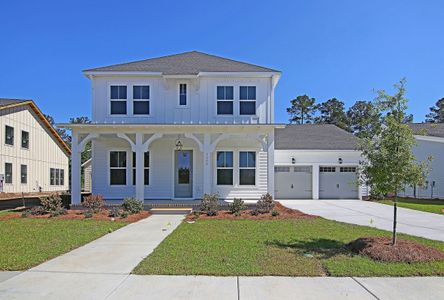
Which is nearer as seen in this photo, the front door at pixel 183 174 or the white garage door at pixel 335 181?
the front door at pixel 183 174

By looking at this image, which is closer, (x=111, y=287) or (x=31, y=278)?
(x=111, y=287)

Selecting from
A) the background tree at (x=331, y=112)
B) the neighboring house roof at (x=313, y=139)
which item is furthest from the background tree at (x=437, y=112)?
the neighboring house roof at (x=313, y=139)

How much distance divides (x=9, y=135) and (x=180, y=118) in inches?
624

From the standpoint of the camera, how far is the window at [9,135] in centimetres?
2625

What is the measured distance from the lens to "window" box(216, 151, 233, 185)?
18.6 m

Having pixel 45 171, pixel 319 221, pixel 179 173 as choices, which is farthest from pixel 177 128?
pixel 45 171

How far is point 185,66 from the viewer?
61.9ft

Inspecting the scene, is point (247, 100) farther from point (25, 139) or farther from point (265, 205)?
point (25, 139)

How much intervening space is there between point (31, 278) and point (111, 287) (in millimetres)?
1461

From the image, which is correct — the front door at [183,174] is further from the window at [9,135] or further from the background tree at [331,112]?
the background tree at [331,112]

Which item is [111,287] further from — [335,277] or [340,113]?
[340,113]

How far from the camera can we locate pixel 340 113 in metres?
62.1

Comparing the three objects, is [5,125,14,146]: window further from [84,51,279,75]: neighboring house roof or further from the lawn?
the lawn

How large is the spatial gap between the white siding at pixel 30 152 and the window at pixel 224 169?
16263 millimetres
